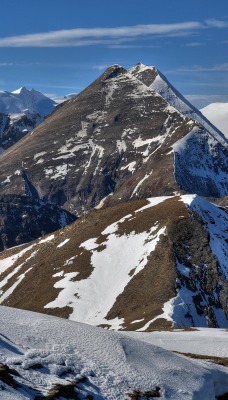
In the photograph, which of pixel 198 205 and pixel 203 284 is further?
pixel 198 205

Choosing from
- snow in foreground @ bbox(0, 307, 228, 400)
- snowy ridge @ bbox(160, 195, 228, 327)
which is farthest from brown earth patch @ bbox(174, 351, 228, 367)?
snowy ridge @ bbox(160, 195, 228, 327)

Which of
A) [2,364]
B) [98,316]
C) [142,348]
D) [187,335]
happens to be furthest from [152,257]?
[2,364]

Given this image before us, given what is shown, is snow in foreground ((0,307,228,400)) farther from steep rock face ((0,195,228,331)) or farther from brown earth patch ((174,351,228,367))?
steep rock face ((0,195,228,331))

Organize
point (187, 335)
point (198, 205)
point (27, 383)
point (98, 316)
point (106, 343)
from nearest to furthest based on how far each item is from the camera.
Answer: point (27, 383) < point (106, 343) < point (187, 335) < point (98, 316) < point (198, 205)

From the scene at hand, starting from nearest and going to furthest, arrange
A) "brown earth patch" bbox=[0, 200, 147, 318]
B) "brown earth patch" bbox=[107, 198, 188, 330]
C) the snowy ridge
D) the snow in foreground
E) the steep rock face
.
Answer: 1. the snow in foreground
2. the snowy ridge
3. "brown earth patch" bbox=[107, 198, 188, 330]
4. the steep rock face
5. "brown earth patch" bbox=[0, 200, 147, 318]

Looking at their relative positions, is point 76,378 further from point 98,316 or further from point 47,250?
→ point 47,250

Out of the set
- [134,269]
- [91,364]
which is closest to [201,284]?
[134,269]

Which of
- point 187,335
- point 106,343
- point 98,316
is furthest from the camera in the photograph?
point 98,316
